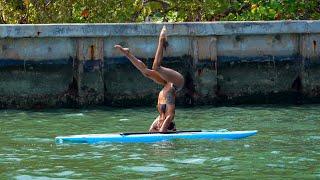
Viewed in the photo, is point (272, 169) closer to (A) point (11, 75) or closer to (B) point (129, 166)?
(B) point (129, 166)

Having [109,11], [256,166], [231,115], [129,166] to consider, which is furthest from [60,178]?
[109,11]

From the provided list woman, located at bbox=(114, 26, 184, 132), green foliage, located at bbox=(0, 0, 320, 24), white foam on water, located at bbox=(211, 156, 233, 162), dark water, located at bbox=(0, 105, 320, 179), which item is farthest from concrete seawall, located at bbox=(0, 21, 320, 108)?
white foam on water, located at bbox=(211, 156, 233, 162)

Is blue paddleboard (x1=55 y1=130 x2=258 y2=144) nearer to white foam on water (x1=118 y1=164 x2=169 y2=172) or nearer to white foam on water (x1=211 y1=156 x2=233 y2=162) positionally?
white foam on water (x1=211 y1=156 x2=233 y2=162)

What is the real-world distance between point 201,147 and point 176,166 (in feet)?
5.20

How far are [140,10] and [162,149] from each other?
9991 mm

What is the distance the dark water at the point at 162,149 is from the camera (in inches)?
462

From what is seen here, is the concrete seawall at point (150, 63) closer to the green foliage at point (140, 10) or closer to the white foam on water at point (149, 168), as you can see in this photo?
the green foliage at point (140, 10)

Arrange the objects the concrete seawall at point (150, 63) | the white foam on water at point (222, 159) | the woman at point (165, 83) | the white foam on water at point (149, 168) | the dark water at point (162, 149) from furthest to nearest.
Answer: the concrete seawall at point (150, 63)
the woman at point (165, 83)
the white foam on water at point (222, 159)
the white foam on water at point (149, 168)
the dark water at point (162, 149)

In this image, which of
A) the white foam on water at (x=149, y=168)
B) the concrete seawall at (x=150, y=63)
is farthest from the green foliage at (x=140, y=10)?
the white foam on water at (x=149, y=168)

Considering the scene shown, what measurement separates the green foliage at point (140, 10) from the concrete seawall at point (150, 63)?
2.25 meters

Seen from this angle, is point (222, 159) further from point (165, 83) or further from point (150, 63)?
point (150, 63)

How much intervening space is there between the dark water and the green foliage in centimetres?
403

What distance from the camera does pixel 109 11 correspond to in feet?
72.8

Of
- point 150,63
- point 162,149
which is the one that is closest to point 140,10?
point 150,63
